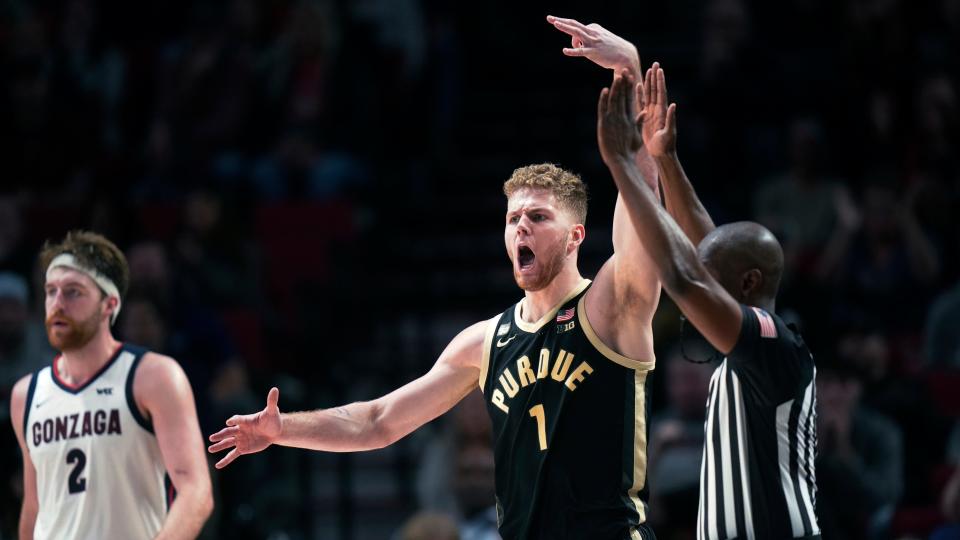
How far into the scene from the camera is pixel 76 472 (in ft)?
22.4

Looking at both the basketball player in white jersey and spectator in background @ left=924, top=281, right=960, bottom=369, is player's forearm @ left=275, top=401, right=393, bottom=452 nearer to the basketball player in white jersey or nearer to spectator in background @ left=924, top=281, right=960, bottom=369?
the basketball player in white jersey

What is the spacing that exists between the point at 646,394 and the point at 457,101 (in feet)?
28.3

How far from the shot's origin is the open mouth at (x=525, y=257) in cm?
602

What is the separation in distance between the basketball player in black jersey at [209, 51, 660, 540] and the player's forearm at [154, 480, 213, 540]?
83cm

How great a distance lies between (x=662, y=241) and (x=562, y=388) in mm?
928

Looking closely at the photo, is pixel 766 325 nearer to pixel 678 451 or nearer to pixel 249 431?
pixel 249 431

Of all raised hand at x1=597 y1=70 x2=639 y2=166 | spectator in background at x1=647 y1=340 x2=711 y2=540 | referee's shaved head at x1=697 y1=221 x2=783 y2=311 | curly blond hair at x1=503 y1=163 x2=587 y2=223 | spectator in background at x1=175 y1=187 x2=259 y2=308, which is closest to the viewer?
raised hand at x1=597 y1=70 x2=639 y2=166

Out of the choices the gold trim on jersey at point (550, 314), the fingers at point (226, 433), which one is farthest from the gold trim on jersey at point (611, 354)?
the fingers at point (226, 433)

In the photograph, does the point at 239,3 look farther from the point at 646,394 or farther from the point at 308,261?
the point at 646,394

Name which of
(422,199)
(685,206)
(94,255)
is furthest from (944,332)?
(94,255)

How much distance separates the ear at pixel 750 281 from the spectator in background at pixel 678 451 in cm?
289

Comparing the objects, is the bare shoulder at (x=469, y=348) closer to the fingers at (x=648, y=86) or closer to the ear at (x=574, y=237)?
the ear at (x=574, y=237)

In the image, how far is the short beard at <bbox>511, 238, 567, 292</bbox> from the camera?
603 centimetres

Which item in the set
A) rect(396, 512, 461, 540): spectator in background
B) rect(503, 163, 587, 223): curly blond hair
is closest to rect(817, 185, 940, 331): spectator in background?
rect(396, 512, 461, 540): spectator in background
